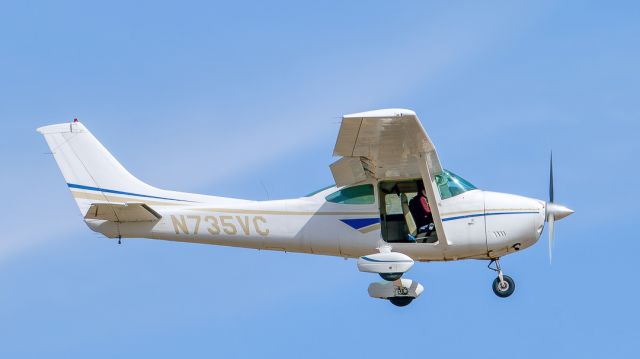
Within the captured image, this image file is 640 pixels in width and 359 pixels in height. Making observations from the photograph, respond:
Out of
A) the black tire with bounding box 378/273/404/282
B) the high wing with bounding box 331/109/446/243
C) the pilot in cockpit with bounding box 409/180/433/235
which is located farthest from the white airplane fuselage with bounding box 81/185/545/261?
the black tire with bounding box 378/273/404/282

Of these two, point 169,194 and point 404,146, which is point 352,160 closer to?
point 404,146

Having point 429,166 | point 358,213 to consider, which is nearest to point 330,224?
point 358,213

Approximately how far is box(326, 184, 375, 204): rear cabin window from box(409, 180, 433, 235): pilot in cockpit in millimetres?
678

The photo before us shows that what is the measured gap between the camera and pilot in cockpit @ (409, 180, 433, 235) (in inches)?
711

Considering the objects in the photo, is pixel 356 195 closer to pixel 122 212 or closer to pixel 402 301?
pixel 402 301

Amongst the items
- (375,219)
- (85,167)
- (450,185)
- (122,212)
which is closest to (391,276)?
(375,219)

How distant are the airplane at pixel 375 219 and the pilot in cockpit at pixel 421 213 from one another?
0.10ft

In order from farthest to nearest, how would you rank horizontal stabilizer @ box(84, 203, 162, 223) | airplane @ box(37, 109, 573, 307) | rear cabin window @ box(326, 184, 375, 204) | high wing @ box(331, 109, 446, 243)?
1. horizontal stabilizer @ box(84, 203, 162, 223)
2. rear cabin window @ box(326, 184, 375, 204)
3. airplane @ box(37, 109, 573, 307)
4. high wing @ box(331, 109, 446, 243)

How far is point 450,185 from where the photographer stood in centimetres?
1809

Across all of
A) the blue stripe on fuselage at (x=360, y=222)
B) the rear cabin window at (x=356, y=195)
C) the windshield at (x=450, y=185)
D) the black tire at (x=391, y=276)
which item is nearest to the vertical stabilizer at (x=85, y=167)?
the rear cabin window at (x=356, y=195)

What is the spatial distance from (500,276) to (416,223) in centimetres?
165

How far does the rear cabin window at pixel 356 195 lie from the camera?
59.6 feet

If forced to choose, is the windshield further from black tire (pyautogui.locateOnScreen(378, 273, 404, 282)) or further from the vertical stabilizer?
the vertical stabilizer

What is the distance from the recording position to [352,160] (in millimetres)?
17719
